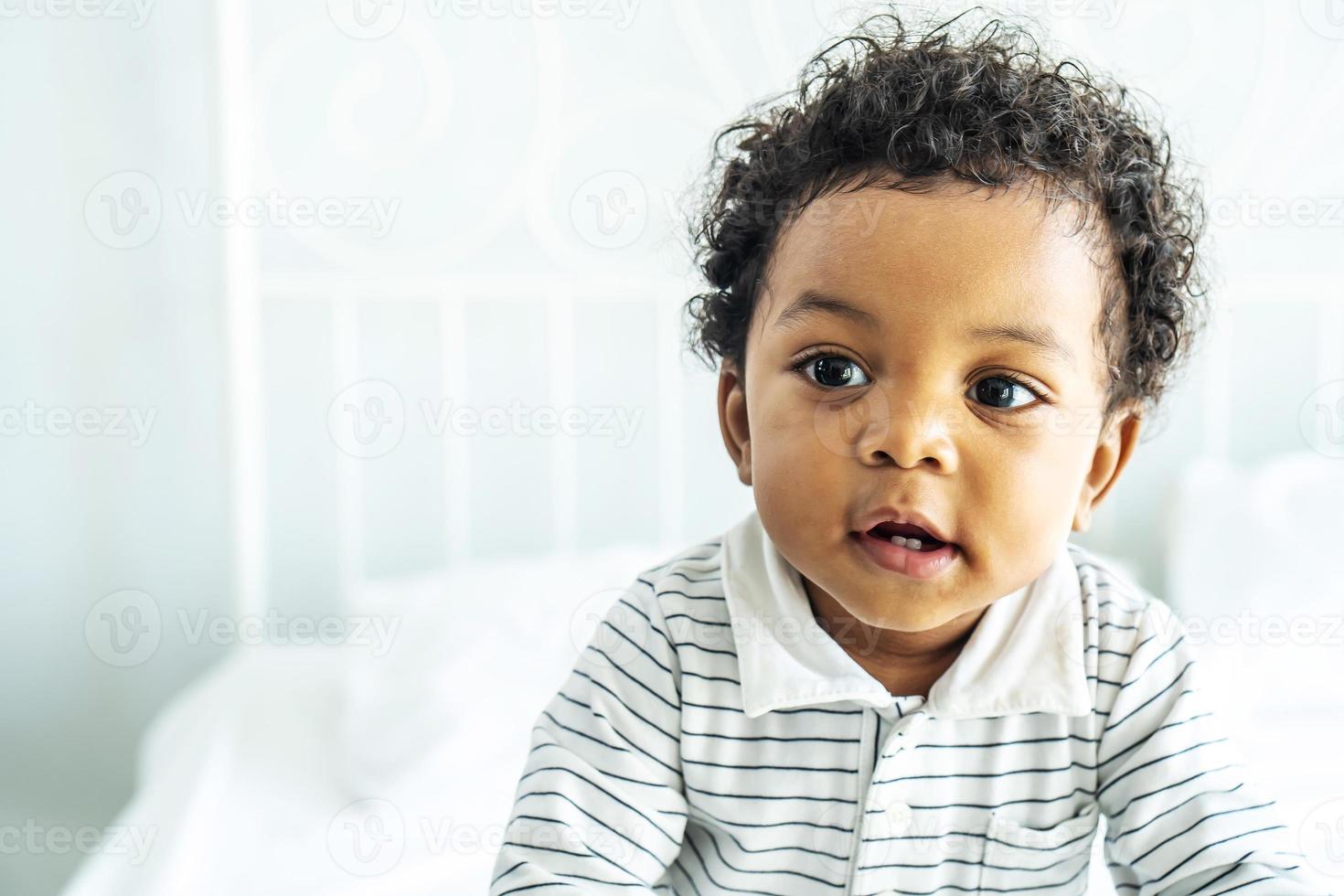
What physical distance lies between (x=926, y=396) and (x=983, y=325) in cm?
6

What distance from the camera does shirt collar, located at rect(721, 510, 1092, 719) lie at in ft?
2.68

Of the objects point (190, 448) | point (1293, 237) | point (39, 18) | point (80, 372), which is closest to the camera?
point (39, 18)

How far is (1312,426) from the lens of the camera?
2002mm

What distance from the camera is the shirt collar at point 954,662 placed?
82cm

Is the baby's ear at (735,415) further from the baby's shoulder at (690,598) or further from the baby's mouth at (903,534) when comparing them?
the baby's mouth at (903,534)

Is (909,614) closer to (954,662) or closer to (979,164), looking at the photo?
(954,662)

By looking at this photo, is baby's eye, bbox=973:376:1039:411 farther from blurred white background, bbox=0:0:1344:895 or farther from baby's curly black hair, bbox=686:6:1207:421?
blurred white background, bbox=0:0:1344:895

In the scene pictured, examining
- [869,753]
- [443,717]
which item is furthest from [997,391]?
[443,717]

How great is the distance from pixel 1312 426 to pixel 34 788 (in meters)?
2.13

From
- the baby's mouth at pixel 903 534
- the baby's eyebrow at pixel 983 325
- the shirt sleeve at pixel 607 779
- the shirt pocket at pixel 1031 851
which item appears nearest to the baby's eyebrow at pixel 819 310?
the baby's eyebrow at pixel 983 325

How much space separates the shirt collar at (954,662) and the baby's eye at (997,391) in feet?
0.44

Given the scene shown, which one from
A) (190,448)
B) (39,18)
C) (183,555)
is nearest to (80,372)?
(190,448)

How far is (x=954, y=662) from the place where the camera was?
852mm

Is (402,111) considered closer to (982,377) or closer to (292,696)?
(292,696)
